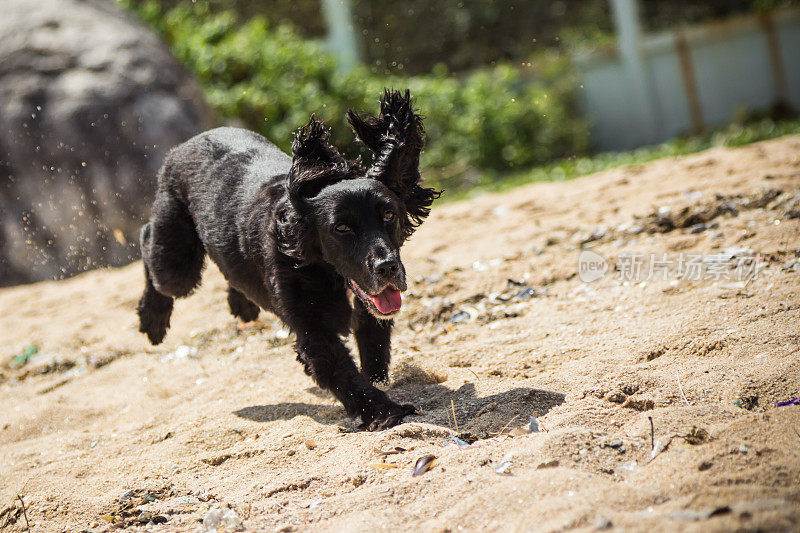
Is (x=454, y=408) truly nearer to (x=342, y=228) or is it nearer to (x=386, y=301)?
(x=386, y=301)

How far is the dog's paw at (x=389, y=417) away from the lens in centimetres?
356

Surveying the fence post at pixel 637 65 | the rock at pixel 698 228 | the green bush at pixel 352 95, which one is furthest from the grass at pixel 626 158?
the rock at pixel 698 228

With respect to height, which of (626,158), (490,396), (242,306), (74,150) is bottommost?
(626,158)

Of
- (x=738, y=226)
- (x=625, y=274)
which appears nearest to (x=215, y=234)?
(x=625, y=274)

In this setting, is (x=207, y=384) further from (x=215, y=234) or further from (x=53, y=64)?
(x=53, y=64)

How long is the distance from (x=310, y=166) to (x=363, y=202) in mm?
384

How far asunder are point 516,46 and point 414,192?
437 inches

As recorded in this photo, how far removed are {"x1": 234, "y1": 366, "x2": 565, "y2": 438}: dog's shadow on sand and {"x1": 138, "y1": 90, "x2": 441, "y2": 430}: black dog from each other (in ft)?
0.58

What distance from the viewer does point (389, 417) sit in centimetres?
360

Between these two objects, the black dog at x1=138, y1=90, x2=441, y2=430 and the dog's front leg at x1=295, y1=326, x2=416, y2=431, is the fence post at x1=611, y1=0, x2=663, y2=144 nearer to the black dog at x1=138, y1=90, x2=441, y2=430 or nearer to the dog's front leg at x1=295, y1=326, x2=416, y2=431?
the black dog at x1=138, y1=90, x2=441, y2=430

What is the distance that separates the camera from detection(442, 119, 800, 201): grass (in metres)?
10.3

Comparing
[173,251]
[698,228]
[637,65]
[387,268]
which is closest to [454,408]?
[387,268]

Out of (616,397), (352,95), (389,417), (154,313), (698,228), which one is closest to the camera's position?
(616,397)

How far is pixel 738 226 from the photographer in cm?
573
